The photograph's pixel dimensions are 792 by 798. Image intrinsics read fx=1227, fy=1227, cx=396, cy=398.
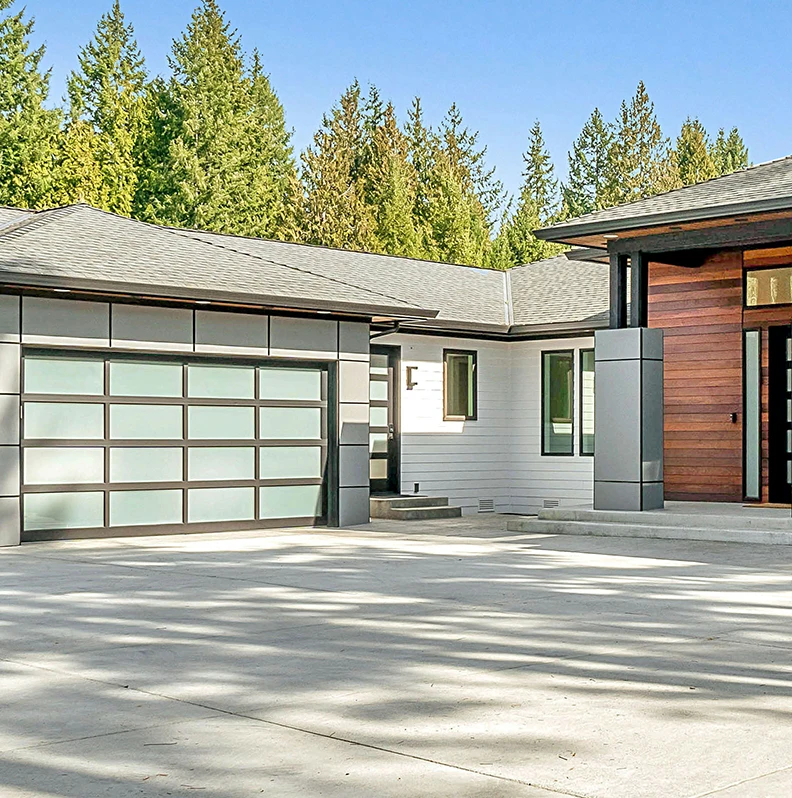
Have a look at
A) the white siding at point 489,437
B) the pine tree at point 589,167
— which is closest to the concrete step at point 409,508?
the white siding at point 489,437

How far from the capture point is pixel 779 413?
16.8 meters

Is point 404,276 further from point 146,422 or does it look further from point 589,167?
point 589,167

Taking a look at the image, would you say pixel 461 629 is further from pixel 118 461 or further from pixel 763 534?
pixel 118 461

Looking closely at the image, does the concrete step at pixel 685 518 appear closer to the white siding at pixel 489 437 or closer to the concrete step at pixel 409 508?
the concrete step at pixel 409 508

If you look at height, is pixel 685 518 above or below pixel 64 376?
below

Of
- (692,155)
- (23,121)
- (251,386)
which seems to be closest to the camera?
(251,386)

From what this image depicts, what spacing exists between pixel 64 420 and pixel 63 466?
1.80ft

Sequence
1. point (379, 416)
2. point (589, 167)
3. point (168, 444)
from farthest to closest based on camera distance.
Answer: point (589, 167)
point (379, 416)
point (168, 444)

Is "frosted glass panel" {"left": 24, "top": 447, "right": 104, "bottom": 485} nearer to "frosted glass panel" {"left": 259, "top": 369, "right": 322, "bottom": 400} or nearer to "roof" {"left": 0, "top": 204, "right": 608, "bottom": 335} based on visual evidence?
"roof" {"left": 0, "top": 204, "right": 608, "bottom": 335}

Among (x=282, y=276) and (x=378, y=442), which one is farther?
(x=378, y=442)

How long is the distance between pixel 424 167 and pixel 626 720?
43404 mm

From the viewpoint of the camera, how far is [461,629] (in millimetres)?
8188

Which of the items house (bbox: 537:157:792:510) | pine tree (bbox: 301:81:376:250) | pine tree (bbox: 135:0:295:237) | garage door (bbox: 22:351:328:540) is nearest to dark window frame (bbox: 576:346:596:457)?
house (bbox: 537:157:792:510)

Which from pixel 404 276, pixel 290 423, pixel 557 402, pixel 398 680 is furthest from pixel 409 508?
pixel 398 680
